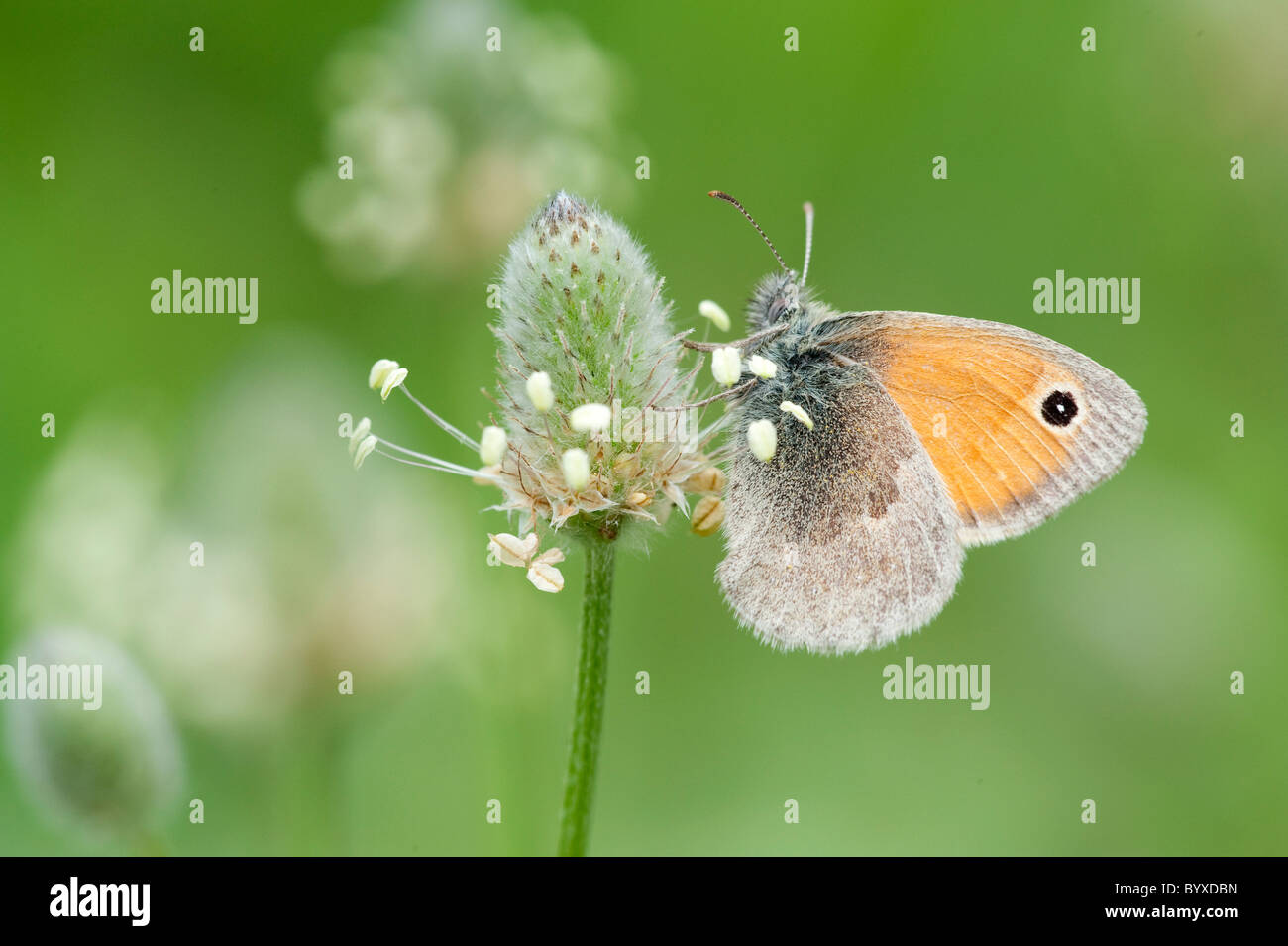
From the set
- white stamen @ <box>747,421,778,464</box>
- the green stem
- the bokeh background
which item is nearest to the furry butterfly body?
white stamen @ <box>747,421,778,464</box>

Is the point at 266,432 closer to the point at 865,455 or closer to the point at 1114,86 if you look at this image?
the point at 865,455

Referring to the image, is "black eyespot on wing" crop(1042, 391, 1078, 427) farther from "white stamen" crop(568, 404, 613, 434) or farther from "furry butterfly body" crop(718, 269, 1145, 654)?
"white stamen" crop(568, 404, 613, 434)

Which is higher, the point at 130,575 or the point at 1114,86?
the point at 1114,86

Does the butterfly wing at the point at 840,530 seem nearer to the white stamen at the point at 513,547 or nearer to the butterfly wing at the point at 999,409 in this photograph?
the butterfly wing at the point at 999,409

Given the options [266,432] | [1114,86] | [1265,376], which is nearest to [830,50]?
[1114,86]

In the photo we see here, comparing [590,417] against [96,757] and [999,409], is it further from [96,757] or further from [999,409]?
[96,757]

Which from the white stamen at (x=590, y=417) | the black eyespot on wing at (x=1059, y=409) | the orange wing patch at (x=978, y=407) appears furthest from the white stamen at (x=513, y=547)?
the black eyespot on wing at (x=1059, y=409)
